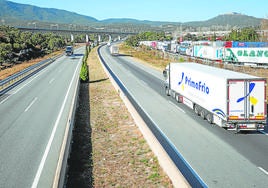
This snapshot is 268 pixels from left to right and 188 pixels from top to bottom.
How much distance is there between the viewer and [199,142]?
16.1 meters

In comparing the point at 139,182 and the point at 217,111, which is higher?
the point at 217,111

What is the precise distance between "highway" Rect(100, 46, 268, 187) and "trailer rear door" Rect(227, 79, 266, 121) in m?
1.09

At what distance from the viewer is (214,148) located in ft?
49.8

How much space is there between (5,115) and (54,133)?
6.01m

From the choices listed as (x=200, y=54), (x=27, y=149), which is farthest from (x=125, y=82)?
(x=200, y=54)

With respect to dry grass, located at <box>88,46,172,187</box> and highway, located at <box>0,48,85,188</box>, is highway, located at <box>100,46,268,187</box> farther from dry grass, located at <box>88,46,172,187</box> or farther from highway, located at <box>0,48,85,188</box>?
highway, located at <box>0,48,85,188</box>

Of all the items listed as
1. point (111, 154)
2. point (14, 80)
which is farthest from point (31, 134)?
point (14, 80)

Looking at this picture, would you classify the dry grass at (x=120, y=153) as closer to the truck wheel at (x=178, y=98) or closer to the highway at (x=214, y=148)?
the highway at (x=214, y=148)

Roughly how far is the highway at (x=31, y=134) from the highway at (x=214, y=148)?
5.42 meters

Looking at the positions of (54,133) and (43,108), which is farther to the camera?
(43,108)

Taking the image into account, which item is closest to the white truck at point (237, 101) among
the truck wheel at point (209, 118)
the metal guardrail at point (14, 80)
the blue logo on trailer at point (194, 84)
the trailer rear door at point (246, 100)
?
the trailer rear door at point (246, 100)

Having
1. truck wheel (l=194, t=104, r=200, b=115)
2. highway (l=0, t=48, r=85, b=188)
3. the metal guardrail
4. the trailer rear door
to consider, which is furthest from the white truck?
the metal guardrail

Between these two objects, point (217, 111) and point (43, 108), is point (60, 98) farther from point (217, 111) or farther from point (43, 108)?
point (217, 111)

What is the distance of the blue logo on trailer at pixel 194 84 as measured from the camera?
63.1 ft
